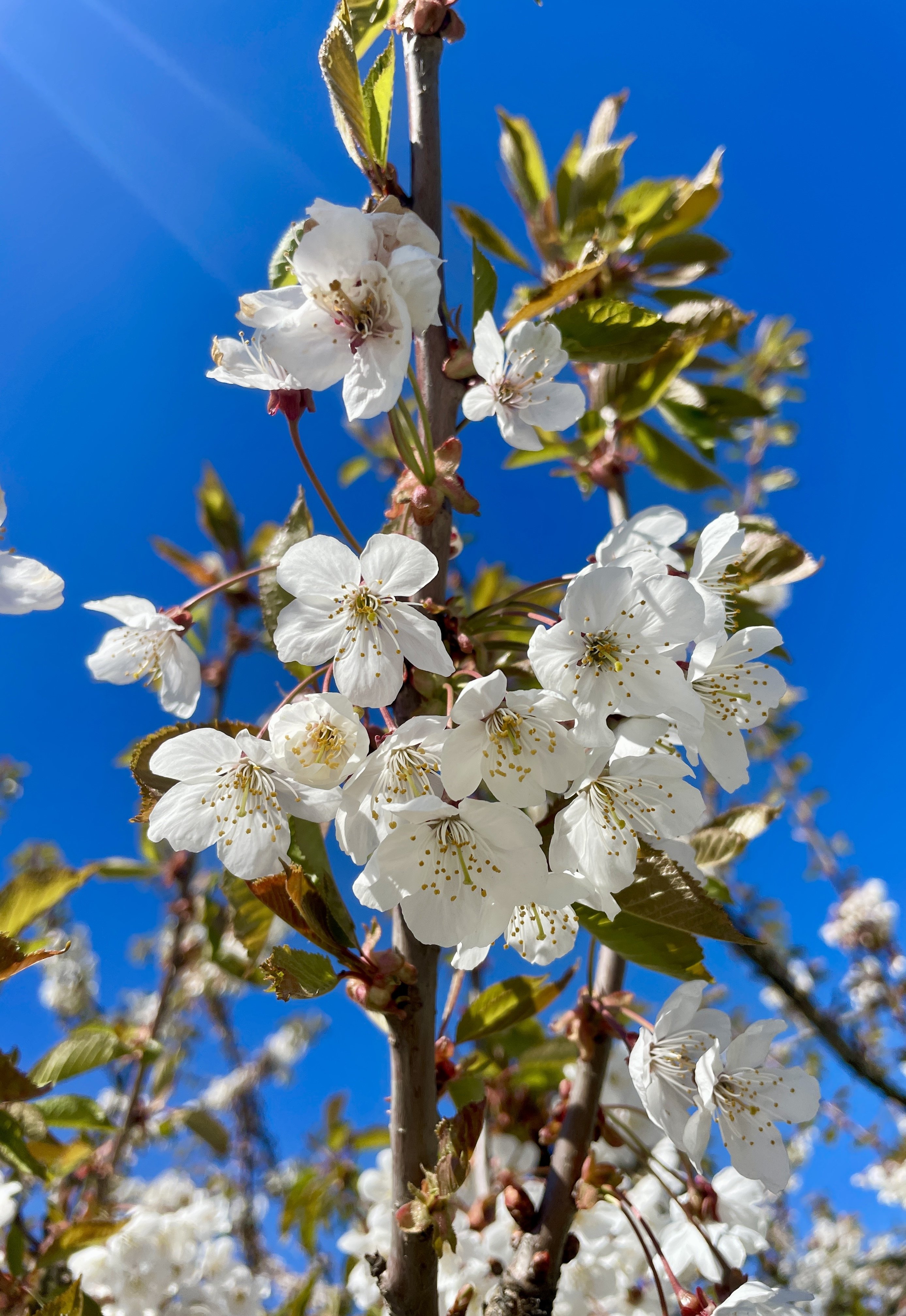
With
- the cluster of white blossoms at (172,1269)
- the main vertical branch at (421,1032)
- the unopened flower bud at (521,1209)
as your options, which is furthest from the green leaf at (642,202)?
the cluster of white blossoms at (172,1269)

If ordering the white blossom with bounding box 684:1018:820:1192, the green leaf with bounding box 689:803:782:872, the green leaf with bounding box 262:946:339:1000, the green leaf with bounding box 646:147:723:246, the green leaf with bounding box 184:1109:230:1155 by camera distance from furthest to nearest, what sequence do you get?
the green leaf with bounding box 184:1109:230:1155, the green leaf with bounding box 646:147:723:246, the green leaf with bounding box 689:803:782:872, the white blossom with bounding box 684:1018:820:1192, the green leaf with bounding box 262:946:339:1000

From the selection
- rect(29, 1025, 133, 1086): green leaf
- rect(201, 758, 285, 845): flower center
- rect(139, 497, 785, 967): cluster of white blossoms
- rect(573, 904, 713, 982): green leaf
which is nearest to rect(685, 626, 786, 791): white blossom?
rect(139, 497, 785, 967): cluster of white blossoms

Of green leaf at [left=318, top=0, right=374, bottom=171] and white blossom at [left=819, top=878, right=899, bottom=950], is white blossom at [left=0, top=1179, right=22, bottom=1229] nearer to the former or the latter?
green leaf at [left=318, top=0, right=374, bottom=171]

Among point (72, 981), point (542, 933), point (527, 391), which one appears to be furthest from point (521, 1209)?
point (72, 981)

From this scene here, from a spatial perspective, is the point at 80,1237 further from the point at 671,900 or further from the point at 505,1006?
the point at 671,900

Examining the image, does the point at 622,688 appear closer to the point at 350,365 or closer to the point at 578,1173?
the point at 350,365

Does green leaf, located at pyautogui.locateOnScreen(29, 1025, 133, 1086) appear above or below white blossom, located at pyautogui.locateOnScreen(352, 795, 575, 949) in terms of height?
below


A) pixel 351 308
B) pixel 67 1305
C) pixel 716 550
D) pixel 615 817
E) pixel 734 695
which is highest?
pixel 351 308
